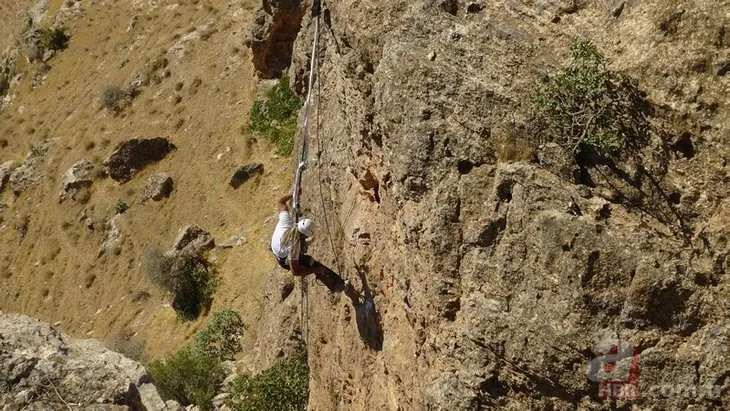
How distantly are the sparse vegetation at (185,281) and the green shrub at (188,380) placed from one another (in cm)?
409

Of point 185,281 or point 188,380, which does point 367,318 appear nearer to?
point 188,380

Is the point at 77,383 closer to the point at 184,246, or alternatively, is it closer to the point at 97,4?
the point at 184,246

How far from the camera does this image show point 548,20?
6.07m

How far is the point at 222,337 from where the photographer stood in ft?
53.1

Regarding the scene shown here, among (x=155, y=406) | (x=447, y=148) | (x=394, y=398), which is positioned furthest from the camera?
(x=155, y=406)

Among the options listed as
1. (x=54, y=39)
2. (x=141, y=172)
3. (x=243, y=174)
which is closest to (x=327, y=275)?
(x=243, y=174)

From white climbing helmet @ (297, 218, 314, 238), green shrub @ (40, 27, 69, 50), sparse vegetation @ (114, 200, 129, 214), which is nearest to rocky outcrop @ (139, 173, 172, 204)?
sparse vegetation @ (114, 200, 129, 214)

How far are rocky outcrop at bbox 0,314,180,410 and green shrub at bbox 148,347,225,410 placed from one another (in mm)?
5956

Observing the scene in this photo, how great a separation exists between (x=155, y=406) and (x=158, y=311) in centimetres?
1247

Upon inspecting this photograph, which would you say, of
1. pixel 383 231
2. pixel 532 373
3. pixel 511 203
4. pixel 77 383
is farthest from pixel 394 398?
pixel 77 383

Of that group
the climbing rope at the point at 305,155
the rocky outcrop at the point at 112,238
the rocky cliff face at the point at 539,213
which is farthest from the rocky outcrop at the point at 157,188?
the rocky cliff face at the point at 539,213

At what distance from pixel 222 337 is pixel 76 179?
1274cm

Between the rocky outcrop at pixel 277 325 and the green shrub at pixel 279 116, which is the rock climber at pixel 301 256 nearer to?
the rocky outcrop at pixel 277 325

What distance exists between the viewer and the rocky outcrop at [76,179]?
26.0 m
